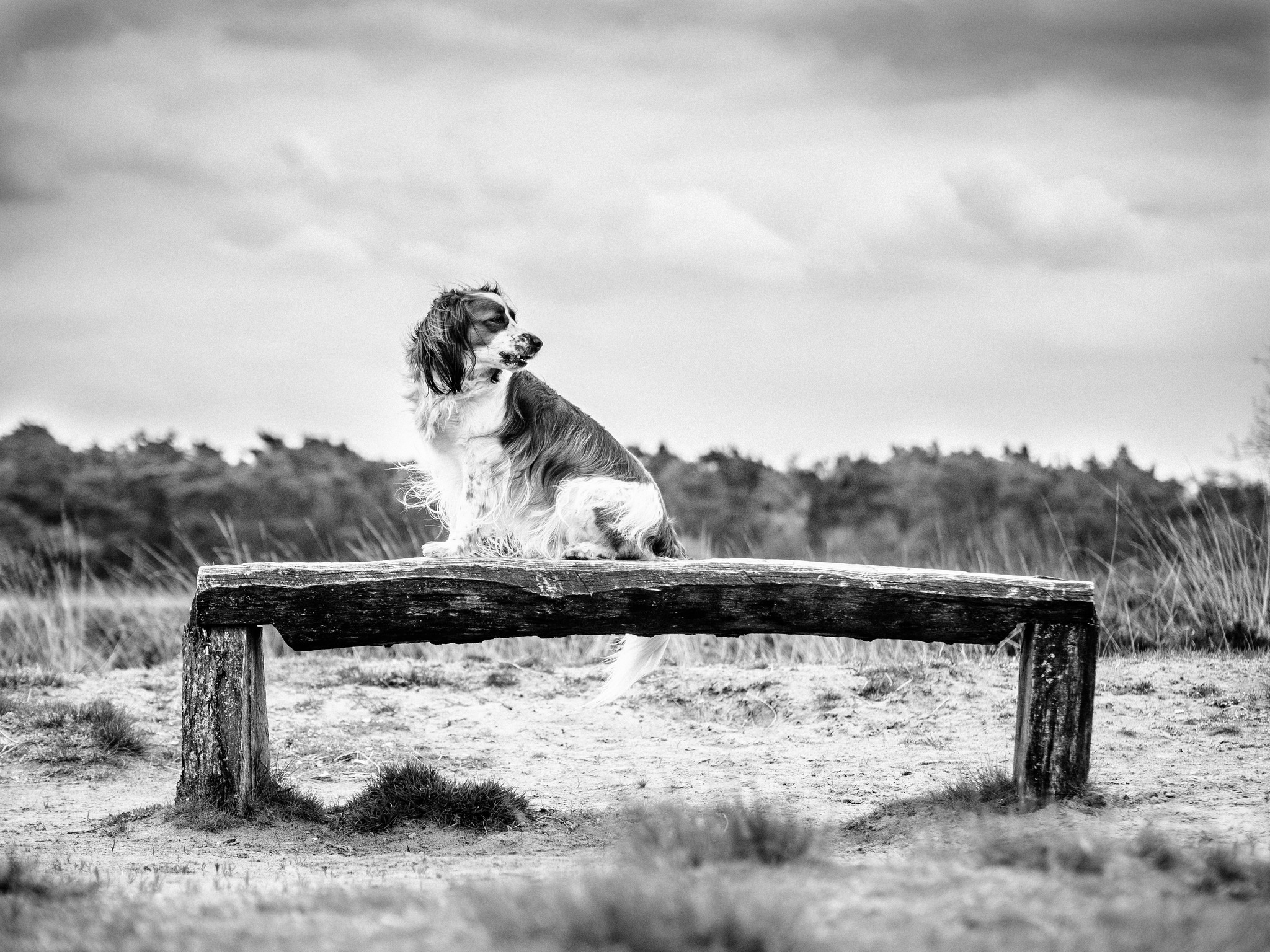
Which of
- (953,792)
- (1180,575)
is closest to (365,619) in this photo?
(953,792)

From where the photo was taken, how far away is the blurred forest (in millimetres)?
16203

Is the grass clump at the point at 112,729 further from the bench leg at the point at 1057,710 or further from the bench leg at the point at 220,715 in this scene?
the bench leg at the point at 1057,710

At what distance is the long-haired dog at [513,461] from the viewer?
6.26m

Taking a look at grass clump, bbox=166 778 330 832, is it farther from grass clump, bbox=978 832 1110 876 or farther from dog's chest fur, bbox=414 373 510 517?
grass clump, bbox=978 832 1110 876

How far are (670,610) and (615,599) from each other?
242 millimetres

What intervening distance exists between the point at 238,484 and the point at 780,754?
522 inches

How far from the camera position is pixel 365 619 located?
5320mm

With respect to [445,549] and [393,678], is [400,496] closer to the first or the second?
[393,678]

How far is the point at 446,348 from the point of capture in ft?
20.5

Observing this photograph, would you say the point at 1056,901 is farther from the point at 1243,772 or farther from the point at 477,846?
the point at 1243,772

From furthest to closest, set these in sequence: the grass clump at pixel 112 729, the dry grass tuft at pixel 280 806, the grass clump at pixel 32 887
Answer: the grass clump at pixel 112 729
the dry grass tuft at pixel 280 806
the grass clump at pixel 32 887

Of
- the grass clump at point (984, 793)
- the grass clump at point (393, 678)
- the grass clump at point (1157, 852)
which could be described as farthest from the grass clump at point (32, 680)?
the grass clump at point (1157, 852)

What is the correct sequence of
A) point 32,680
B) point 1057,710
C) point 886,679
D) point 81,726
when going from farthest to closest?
point 32,680
point 886,679
point 81,726
point 1057,710

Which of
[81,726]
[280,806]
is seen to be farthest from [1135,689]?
[81,726]
